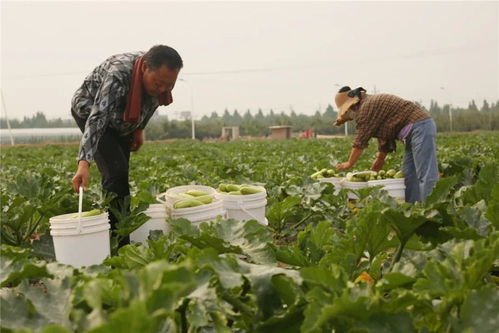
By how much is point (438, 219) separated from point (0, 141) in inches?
2250

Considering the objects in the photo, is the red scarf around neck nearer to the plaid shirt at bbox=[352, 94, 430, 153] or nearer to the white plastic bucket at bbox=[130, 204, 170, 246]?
the white plastic bucket at bbox=[130, 204, 170, 246]

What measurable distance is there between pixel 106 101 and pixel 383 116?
10.7 ft

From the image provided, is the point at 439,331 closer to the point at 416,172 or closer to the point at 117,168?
the point at 117,168

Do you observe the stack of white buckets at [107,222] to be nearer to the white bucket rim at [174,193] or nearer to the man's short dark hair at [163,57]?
the white bucket rim at [174,193]

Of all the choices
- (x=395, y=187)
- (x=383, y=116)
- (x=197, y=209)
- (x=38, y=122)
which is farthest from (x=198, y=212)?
(x=38, y=122)

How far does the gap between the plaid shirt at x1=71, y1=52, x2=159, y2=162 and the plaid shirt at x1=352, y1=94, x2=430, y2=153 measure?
2553 millimetres

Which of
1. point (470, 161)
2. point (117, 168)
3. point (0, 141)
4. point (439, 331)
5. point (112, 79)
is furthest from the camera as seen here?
point (0, 141)

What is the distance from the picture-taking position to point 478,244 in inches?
57.3

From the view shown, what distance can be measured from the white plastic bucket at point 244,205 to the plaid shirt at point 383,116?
2.28 metres

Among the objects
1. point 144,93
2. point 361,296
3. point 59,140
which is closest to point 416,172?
point 144,93

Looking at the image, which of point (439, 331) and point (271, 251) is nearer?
point (439, 331)

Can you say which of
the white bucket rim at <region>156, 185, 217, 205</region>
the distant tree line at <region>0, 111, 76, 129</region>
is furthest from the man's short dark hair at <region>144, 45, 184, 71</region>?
the distant tree line at <region>0, 111, 76, 129</region>

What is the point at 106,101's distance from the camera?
3809mm

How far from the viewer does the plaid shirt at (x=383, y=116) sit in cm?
577
